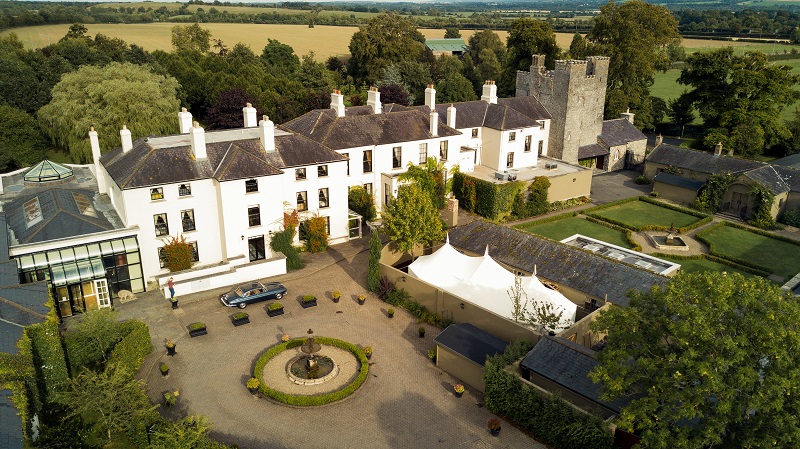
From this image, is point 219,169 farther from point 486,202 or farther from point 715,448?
point 715,448

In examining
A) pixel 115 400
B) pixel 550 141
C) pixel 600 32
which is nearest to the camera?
pixel 115 400

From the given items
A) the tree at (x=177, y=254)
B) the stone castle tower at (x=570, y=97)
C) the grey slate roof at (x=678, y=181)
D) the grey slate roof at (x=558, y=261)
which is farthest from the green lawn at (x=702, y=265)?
the tree at (x=177, y=254)

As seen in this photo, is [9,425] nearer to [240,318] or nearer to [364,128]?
[240,318]

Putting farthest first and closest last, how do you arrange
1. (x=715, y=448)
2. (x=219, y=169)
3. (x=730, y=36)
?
(x=730, y=36)
(x=219, y=169)
(x=715, y=448)

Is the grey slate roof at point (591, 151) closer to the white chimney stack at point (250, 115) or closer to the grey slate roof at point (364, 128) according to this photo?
the grey slate roof at point (364, 128)

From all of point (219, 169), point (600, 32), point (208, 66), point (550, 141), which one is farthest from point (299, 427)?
point (208, 66)

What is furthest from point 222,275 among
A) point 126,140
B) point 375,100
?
point 375,100

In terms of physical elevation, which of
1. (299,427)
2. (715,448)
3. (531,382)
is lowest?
(299,427)
